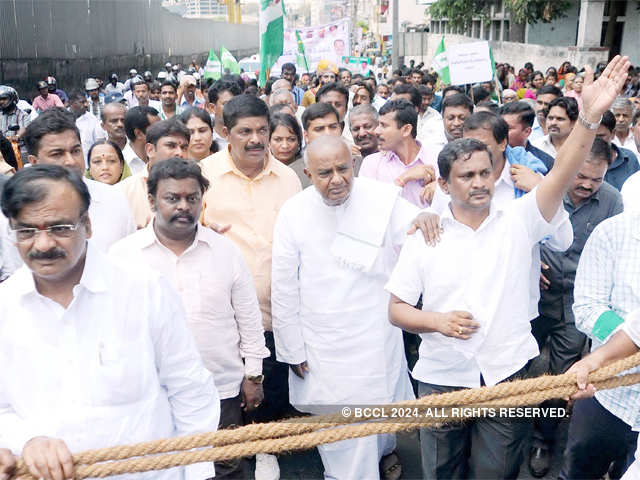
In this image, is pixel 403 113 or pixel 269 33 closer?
pixel 403 113

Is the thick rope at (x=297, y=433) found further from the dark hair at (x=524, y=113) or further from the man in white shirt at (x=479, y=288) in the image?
the dark hair at (x=524, y=113)

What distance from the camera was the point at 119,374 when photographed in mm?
1818

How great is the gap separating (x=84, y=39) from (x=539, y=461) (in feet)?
74.6

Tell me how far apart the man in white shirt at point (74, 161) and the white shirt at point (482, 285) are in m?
1.31

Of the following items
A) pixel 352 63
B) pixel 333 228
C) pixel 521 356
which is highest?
pixel 352 63

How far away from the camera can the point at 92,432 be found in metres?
1.81

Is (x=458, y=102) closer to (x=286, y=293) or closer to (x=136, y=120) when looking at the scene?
(x=136, y=120)

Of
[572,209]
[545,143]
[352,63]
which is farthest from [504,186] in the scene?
[352,63]

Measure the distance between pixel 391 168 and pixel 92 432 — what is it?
8.63 ft

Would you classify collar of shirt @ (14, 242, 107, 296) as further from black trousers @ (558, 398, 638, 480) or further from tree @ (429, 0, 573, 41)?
tree @ (429, 0, 573, 41)

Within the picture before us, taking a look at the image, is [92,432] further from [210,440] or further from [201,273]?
[201,273]

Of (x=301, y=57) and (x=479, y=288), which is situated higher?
(x=301, y=57)

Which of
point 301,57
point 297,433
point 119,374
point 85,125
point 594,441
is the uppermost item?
point 301,57

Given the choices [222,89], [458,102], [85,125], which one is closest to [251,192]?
[458,102]
